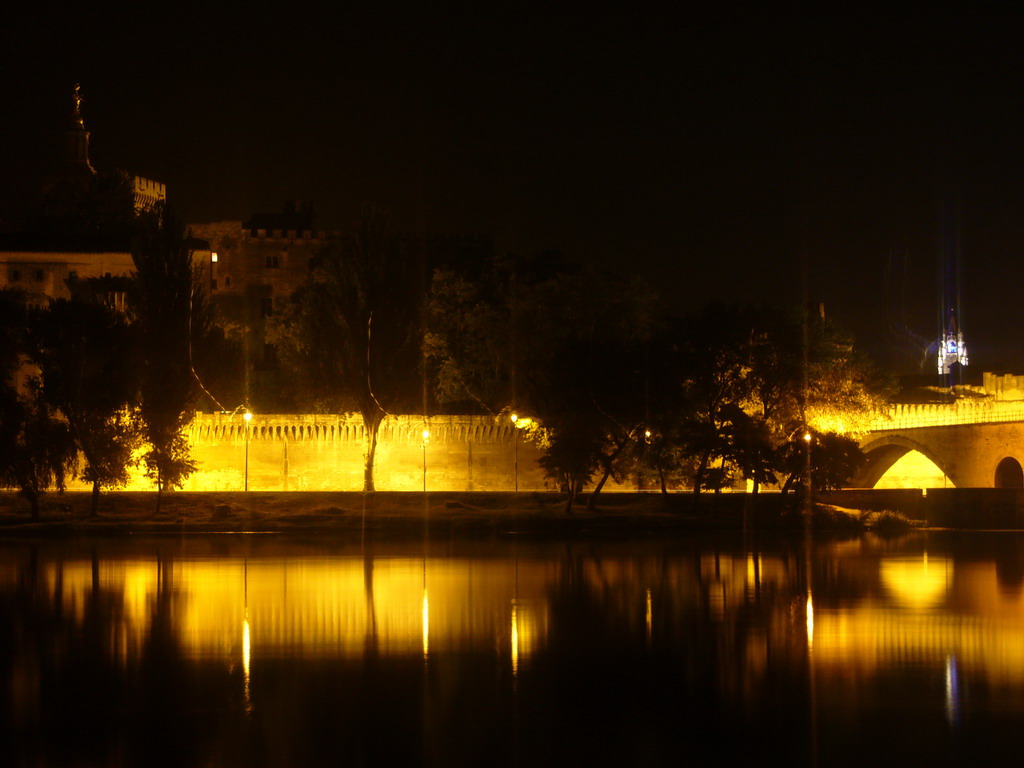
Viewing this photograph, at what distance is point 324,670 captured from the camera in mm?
16484

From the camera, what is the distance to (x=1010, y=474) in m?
60.9

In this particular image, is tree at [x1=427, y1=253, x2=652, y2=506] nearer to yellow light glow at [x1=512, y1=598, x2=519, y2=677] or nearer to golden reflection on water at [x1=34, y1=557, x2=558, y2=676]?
golden reflection on water at [x1=34, y1=557, x2=558, y2=676]

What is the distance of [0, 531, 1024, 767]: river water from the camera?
511 inches

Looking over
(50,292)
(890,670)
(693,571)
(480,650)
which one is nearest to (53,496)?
(50,292)

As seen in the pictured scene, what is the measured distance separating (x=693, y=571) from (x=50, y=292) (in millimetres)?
51185

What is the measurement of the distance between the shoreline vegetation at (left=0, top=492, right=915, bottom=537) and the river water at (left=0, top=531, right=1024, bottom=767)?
1295 centimetres

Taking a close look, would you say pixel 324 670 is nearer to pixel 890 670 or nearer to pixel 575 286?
pixel 890 670

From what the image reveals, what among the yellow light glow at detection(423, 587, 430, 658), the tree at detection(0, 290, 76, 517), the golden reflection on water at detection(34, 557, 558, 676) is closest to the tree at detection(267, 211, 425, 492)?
the tree at detection(0, 290, 76, 517)

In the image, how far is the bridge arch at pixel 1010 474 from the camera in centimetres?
6025

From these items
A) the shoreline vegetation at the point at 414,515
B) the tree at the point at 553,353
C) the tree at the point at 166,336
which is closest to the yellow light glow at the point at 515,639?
the shoreline vegetation at the point at 414,515

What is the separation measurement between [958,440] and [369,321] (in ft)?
86.3

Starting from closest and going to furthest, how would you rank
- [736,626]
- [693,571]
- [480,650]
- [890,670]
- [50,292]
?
[890,670] < [480,650] < [736,626] < [693,571] < [50,292]

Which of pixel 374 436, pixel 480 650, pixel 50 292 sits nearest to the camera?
pixel 480 650

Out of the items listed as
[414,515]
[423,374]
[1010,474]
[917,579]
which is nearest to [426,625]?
[917,579]
